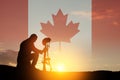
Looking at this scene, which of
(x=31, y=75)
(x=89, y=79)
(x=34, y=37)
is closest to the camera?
(x=34, y=37)

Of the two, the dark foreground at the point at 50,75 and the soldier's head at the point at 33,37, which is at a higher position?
the soldier's head at the point at 33,37

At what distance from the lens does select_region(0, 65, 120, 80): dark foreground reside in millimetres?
16031

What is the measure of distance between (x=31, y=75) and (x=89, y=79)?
129 inches

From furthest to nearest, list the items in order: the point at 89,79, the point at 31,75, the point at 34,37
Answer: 1. the point at 89,79
2. the point at 31,75
3. the point at 34,37

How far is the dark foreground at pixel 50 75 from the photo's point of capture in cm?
1603

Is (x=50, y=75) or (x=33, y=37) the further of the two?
(x=50, y=75)

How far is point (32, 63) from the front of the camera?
15.8 metres

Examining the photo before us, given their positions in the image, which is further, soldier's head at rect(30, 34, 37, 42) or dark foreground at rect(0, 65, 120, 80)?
dark foreground at rect(0, 65, 120, 80)

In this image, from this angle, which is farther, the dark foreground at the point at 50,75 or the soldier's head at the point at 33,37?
the dark foreground at the point at 50,75

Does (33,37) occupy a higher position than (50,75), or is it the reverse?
(33,37)

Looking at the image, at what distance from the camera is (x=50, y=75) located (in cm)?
1675

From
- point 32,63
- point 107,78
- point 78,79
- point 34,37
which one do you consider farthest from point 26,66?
point 107,78

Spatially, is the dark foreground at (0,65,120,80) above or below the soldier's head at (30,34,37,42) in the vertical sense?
below

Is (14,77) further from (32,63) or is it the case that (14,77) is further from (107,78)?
(107,78)
